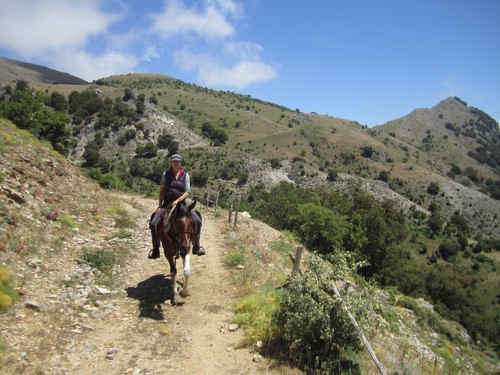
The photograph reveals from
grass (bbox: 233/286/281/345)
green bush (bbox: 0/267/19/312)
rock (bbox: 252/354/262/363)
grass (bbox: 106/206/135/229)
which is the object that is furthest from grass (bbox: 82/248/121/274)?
rock (bbox: 252/354/262/363)

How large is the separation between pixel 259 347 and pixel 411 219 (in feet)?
306

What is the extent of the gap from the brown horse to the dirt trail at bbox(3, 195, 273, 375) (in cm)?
76

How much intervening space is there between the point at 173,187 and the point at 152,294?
2.82 meters

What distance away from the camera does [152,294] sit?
28.3ft

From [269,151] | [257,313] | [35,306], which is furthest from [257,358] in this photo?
[269,151]

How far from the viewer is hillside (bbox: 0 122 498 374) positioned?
584 cm

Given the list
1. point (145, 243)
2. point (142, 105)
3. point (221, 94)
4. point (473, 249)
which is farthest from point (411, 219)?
point (221, 94)

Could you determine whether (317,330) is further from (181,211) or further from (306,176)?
(306,176)

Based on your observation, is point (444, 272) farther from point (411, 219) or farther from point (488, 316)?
point (411, 219)

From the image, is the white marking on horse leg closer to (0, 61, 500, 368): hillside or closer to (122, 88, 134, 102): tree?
(0, 61, 500, 368): hillside

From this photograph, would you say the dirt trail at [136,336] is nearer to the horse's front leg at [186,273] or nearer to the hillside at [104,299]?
the hillside at [104,299]

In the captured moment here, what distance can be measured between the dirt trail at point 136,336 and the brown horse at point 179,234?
0.76m

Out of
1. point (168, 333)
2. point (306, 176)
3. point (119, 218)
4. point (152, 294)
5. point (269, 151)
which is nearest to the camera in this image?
point (168, 333)

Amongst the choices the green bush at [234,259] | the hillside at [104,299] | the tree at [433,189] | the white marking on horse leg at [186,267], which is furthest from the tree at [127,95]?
the white marking on horse leg at [186,267]
